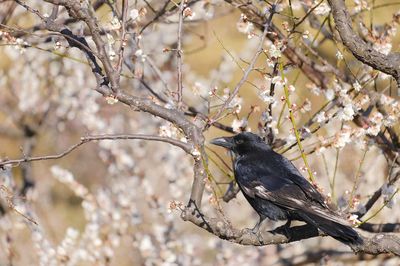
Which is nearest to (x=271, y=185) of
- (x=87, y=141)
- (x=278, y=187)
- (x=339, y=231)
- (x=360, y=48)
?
(x=278, y=187)

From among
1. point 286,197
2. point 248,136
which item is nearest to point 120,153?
point 248,136

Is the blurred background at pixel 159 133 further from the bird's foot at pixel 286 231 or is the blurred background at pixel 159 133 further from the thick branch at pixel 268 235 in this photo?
the bird's foot at pixel 286 231

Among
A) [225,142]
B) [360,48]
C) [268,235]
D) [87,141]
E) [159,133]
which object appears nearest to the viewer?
[87,141]

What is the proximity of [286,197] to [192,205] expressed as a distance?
1.17 m

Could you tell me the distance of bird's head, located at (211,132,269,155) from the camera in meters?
5.34

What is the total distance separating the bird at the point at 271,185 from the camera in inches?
185

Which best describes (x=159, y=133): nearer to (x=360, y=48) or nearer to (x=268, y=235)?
(x=268, y=235)

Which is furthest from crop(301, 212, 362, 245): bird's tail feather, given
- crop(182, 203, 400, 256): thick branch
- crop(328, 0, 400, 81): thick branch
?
crop(328, 0, 400, 81): thick branch

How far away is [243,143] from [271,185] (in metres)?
0.50

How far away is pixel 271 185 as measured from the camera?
5051 mm

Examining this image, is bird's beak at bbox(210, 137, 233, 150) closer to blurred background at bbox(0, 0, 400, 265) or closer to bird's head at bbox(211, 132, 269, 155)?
bird's head at bbox(211, 132, 269, 155)

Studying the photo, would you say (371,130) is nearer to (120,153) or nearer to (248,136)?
(248,136)

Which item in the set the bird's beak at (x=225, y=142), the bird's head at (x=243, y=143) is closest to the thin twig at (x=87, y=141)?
the bird's head at (x=243, y=143)

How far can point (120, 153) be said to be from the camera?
869 centimetres
